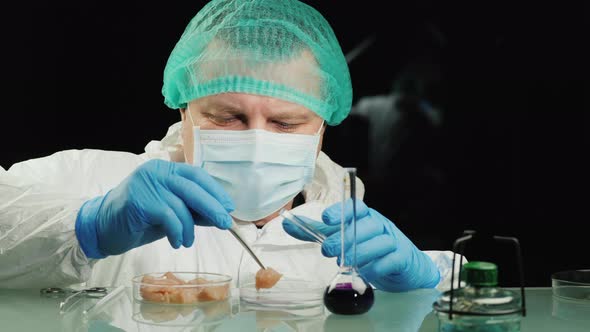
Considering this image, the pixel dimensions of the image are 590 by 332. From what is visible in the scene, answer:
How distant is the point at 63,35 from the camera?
3.17 m

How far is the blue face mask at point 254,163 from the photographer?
6.65ft

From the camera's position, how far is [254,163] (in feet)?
6.64

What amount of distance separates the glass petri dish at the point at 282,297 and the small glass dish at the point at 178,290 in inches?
1.8

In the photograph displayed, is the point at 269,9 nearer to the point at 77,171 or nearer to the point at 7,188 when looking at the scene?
the point at 77,171

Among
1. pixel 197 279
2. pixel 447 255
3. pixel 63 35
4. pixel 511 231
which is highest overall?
pixel 63 35

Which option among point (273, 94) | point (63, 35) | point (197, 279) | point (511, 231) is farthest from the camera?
point (511, 231)

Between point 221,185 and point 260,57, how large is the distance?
36cm

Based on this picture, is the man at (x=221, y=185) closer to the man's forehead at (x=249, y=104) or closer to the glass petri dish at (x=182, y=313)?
the man's forehead at (x=249, y=104)

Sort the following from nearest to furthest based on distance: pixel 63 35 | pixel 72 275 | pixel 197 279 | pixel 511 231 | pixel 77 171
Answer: pixel 197 279, pixel 72 275, pixel 77 171, pixel 63 35, pixel 511 231

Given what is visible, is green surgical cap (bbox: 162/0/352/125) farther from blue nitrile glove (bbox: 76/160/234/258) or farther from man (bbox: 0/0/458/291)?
blue nitrile glove (bbox: 76/160/234/258)

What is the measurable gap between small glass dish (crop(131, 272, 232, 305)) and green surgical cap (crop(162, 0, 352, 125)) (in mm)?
751

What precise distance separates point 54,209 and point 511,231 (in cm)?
228

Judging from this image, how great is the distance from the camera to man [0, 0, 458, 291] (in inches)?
64.9

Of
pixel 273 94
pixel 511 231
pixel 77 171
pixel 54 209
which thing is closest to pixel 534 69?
pixel 511 231
